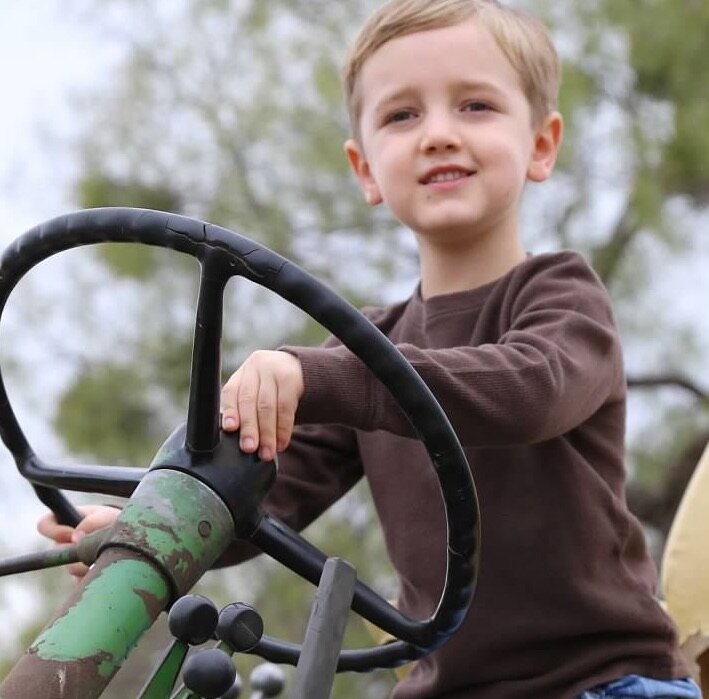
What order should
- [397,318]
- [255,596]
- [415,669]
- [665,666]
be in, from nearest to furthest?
[665,666] → [415,669] → [397,318] → [255,596]

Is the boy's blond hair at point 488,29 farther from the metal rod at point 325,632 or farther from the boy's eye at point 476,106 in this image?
the metal rod at point 325,632

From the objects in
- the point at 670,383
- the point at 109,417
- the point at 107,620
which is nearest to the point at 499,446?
the point at 107,620

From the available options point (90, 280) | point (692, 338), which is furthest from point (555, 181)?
point (90, 280)

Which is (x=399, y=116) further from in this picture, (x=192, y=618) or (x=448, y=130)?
(x=192, y=618)

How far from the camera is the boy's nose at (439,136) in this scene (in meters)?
1.46

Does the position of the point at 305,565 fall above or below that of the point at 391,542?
below

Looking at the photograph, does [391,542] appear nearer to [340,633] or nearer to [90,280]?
[340,633]

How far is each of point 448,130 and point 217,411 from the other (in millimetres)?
624

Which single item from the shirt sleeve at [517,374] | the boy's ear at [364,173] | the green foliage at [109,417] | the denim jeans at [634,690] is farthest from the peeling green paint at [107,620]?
the green foliage at [109,417]

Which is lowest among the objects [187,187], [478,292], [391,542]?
[391,542]

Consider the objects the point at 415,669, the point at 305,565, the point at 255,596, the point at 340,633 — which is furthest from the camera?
the point at 255,596

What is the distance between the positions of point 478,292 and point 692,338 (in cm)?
570

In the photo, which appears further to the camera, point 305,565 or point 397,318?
point 397,318

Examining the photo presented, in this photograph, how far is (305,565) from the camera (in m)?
1.05
